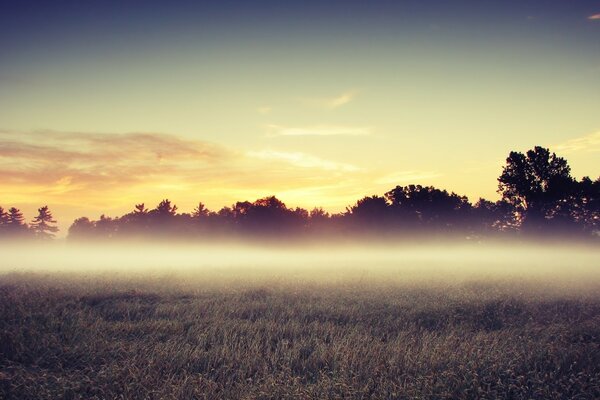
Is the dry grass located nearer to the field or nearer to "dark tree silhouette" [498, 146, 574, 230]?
the field

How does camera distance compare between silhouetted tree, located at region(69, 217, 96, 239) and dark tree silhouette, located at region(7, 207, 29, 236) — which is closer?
dark tree silhouette, located at region(7, 207, 29, 236)

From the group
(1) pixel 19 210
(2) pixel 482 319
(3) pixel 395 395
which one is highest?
(1) pixel 19 210

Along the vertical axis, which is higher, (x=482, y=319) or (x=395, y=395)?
(x=395, y=395)

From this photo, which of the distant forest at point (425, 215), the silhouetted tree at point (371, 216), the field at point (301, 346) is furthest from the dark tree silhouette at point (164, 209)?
the field at point (301, 346)

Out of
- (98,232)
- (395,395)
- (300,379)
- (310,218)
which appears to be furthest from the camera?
(98,232)

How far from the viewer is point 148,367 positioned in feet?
17.8

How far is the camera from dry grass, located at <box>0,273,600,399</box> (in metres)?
4.82

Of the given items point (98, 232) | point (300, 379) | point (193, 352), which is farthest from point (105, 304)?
point (98, 232)

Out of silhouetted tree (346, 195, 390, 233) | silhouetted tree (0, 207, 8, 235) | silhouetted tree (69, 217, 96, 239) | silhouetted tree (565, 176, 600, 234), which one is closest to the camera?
silhouetted tree (565, 176, 600, 234)

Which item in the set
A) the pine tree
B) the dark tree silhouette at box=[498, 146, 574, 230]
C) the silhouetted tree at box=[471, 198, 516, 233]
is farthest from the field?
the pine tree

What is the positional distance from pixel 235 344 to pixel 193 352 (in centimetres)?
85

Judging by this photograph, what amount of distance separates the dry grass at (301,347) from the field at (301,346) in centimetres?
3

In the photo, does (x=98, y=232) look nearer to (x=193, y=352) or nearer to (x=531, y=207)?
(x=531, y=207)

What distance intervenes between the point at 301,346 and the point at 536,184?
58556mm
